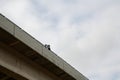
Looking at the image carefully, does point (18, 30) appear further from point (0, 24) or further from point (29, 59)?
point (29, 59)

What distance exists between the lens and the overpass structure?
24.7 meters

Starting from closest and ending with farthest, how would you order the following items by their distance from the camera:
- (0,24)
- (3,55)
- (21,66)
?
1. (0,24)
2. (3,55)
3. (21,66)

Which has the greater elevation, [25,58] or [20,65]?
[25,58]

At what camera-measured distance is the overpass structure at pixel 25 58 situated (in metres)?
24.7

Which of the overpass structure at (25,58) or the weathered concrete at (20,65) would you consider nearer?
the overpass structure at (25,58)

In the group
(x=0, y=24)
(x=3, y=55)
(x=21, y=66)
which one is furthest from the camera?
(x=21, y=66)

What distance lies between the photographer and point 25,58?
1078 inches

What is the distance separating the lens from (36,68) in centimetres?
2864

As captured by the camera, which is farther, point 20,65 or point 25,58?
point 25,58

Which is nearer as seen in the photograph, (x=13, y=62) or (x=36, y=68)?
(x=13, y=62)

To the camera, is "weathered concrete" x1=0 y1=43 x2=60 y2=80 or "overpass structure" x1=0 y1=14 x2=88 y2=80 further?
"weathered concrete" x1=0 y1=43 x2=60 y2=80

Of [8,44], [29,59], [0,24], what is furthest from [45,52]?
[0,24]

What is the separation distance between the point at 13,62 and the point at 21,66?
1.00 meters

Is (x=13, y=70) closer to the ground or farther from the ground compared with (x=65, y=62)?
closer to the ground
